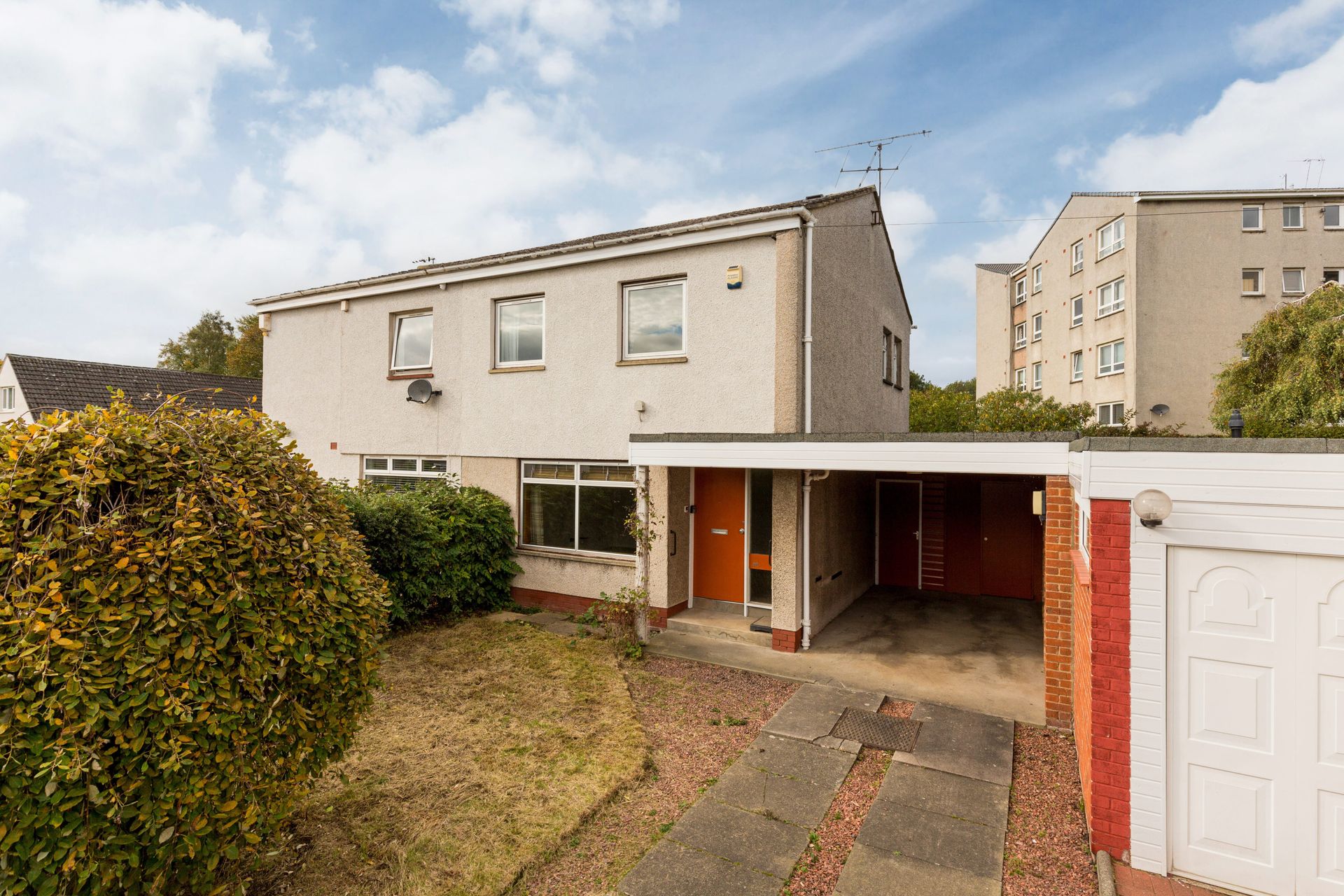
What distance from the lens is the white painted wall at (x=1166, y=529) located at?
3225 mm

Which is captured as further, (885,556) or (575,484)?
(885,556)

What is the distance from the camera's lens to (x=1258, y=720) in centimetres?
330

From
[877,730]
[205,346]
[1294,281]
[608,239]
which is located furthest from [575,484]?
[205,346]

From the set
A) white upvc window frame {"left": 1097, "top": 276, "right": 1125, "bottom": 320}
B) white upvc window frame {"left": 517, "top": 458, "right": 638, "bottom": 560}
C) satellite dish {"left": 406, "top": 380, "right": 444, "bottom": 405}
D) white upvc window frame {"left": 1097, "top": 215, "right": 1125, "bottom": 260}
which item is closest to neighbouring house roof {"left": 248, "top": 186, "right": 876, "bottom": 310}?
satellite dish {"left": 406, "top": 380, "right": 444, "bottom": 405}

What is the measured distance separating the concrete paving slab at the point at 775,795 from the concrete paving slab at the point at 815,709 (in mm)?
737

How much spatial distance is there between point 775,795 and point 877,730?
155 cm

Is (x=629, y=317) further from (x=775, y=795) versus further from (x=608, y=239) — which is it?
(x=775, y=795)

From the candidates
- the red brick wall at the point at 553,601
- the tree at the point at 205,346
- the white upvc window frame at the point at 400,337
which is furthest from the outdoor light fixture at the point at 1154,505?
the tree at the point at 205,346

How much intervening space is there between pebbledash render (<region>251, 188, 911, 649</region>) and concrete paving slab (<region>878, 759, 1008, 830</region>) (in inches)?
108

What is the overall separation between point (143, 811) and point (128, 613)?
812 mm

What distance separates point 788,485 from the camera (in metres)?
7.38

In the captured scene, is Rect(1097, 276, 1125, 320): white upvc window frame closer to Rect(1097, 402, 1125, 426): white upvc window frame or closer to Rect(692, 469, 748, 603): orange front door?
Rect(1097, 402, 1125, 426): white upvc window frame

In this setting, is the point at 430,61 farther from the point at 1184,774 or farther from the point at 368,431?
the point at 1184,774

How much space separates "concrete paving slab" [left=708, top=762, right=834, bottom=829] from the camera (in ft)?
14.0
